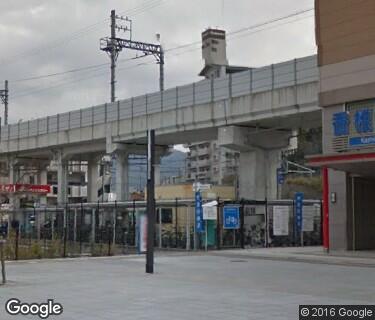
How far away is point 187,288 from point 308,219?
22379 mm

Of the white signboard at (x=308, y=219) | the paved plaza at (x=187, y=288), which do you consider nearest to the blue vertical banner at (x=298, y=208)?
the white signboard at (x=308, y=219)

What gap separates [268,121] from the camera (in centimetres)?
4319

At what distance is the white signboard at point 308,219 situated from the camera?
37.1 metres

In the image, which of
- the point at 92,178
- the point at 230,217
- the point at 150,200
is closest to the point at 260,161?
the point at 230,217

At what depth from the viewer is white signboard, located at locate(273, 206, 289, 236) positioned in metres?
36.0

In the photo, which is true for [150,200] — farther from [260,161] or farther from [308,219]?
[260,161]

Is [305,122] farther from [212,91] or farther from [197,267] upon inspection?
[197,267]

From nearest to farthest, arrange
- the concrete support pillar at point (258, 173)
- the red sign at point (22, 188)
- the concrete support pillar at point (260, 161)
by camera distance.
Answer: the concrete support pillar at point (260, 161), the concrete support pillar at point (258, 173), the red sign at point (22, 188)

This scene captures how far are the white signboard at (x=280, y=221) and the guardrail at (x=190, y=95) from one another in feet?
24.8

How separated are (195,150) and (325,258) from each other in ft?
386

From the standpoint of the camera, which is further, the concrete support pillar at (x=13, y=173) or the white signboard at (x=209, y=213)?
the concrete support pillar at (x=13, y=173)

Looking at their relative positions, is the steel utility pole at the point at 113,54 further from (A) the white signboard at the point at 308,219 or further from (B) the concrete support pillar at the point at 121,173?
(A) the white signboard at the point at 308,219

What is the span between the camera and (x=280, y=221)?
36.1 meters

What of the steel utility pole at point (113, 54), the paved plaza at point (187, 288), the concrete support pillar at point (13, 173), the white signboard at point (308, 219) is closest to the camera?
the paved plaza at point (187, 288)
